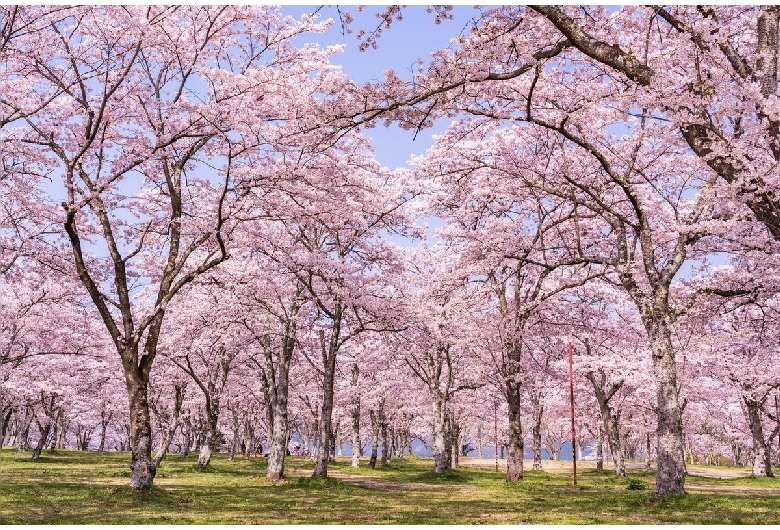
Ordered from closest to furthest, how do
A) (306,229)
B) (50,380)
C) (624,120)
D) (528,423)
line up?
(624,120)
(306,229)
(50,380)
(528,423)

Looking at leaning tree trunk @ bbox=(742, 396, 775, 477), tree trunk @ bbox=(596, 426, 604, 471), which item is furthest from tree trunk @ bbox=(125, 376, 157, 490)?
leaning tree trunk @ bbox=(742, 396, 775, 477)

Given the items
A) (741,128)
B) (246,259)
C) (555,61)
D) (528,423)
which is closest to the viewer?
(741,128)

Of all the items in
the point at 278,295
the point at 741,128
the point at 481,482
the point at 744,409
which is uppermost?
the point at 741,128

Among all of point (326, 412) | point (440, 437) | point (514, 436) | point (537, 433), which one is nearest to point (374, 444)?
point (440, 437)

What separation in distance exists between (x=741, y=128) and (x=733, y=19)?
11.4ft

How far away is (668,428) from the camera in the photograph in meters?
14.9

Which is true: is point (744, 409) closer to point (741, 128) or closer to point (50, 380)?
point (741, 128)

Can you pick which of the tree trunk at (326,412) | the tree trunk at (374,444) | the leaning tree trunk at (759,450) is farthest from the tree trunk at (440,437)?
the leaning tree trunk at (759,450)

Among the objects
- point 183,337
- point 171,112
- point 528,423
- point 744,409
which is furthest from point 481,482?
point 528,423

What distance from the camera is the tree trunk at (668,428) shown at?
1471 centimetres

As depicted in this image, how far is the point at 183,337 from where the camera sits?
27.6 meters

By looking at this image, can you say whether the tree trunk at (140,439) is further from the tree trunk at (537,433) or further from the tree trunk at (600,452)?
the tree trunk at (600,452)

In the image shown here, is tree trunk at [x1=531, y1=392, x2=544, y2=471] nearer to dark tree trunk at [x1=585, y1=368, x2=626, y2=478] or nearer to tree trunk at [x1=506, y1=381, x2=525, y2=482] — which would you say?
dark tree trunk at [x1=585, y1=368, x2=626, y2=478]

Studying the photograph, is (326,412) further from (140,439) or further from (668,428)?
(668,428)
